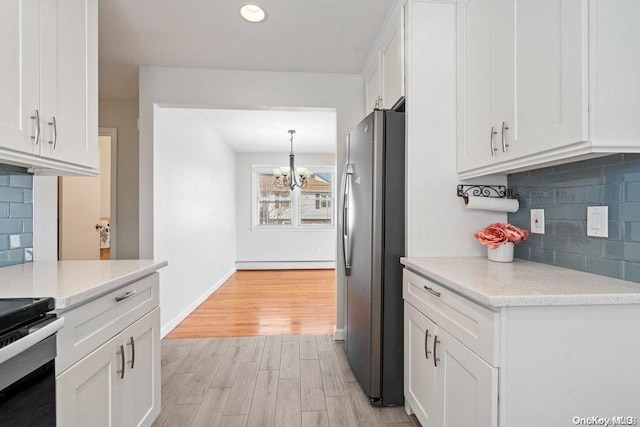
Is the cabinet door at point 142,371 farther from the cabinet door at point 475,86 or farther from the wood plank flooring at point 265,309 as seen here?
the cabinet door at point 475,86

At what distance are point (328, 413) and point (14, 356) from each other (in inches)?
60.6

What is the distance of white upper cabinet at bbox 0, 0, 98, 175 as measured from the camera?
45.1 inches

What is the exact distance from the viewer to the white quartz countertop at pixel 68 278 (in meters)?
1.03

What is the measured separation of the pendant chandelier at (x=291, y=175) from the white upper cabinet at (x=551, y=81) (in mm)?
3432

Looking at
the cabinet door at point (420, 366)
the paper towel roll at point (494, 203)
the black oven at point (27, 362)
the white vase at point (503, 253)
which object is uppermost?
the paper towel roll at point (494, 203)

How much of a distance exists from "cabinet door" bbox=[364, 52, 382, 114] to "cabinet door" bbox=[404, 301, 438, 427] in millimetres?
1516

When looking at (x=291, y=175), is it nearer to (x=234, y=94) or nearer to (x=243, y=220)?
(x=243, y=220)

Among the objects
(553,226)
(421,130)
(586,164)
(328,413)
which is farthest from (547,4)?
(328,413)

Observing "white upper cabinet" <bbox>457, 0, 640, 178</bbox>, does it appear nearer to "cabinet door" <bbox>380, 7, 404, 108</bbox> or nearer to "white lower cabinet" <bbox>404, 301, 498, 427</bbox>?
"cabinet door" <bbox>380, 7, 404, 108</bbox>

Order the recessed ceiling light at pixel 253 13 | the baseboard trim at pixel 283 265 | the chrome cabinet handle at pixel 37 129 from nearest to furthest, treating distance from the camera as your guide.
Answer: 1. the chrome cabinet handle at pixel 37 129
2. the recessed ceiling light at pixel 253 13
3. the baseboard trim at pixel 283 265

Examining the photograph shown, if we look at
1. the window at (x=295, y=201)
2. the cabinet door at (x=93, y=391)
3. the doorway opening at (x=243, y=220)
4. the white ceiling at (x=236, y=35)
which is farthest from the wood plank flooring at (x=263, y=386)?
the window at (x=295, y=201)

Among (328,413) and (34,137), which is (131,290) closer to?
(34,137)

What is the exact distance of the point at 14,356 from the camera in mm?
809

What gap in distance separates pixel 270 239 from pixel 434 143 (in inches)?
191
